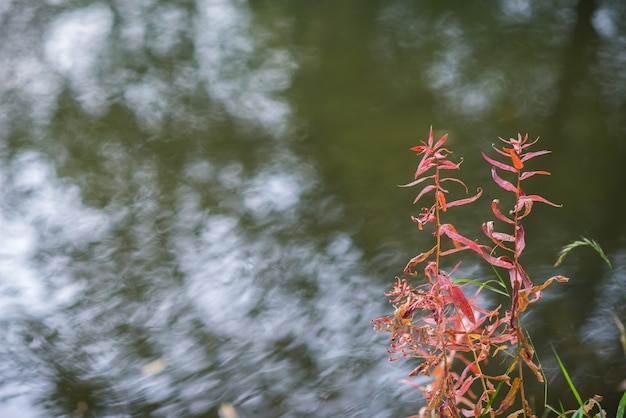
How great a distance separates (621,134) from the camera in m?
2.94

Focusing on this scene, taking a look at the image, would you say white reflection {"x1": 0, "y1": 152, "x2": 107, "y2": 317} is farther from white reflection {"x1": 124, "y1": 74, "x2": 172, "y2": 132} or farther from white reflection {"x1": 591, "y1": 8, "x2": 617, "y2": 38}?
white reflection {"x1": 591, "y1": 8, "x2": 617, "y2": 38}

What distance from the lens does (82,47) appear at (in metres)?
3.97

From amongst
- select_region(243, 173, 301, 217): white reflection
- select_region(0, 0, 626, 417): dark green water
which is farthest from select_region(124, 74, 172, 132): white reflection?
select_region(243, 173, 301, 217): white reflection

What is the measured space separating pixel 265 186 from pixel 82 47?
188cm

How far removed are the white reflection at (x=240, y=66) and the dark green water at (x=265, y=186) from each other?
0.6 inches

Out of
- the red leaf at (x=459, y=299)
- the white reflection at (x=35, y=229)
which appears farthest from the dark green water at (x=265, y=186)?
the red leaf at (x=459, y=299)

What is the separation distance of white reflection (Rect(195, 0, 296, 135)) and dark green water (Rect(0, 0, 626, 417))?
2cm

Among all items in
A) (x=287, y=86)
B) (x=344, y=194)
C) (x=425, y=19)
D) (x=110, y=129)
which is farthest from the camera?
(x=425, y=19)

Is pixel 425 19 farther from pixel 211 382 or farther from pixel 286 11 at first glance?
pixel 211 382

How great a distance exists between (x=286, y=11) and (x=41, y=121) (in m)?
1.84

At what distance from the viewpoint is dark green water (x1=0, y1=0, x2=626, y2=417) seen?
6.55ft

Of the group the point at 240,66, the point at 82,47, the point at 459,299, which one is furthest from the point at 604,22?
the point at 459,299

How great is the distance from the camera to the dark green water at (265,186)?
1996 millimetres

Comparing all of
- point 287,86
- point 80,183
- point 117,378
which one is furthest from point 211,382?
point 287,86
